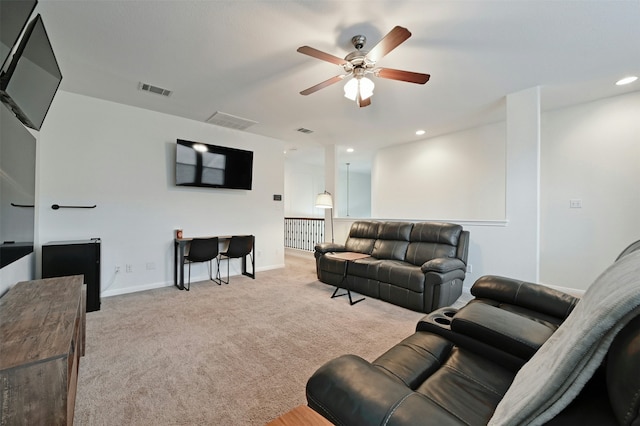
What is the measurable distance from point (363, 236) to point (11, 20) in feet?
13.6

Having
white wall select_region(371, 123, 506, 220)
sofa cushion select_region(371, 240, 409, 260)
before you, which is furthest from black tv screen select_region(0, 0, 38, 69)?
white wall select_region(371, 123, 506, 220)

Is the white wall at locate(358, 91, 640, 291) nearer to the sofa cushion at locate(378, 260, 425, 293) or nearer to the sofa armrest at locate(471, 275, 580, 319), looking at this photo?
the sofa cushion at locate(378, 260, 425, 293)

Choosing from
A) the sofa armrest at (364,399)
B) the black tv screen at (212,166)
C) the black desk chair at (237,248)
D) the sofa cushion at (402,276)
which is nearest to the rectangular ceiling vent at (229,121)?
the black tv screen at (212,166)

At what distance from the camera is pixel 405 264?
3561 mm

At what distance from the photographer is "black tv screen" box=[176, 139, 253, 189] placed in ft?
13.0

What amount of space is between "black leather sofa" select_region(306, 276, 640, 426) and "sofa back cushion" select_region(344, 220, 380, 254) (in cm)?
249

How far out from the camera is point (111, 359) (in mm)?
2000

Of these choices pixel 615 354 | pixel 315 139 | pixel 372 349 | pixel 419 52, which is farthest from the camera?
pixel 315 139

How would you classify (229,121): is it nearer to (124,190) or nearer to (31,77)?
(124,190)

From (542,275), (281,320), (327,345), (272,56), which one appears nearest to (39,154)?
(272,56)

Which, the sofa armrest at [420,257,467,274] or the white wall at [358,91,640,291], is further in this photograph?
the white wall at [358,91,640,291]

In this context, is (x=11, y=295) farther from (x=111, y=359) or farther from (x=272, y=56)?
(x=272, y=56)

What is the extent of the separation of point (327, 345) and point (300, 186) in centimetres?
612

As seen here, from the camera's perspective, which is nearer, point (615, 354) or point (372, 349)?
point (615, 354)
